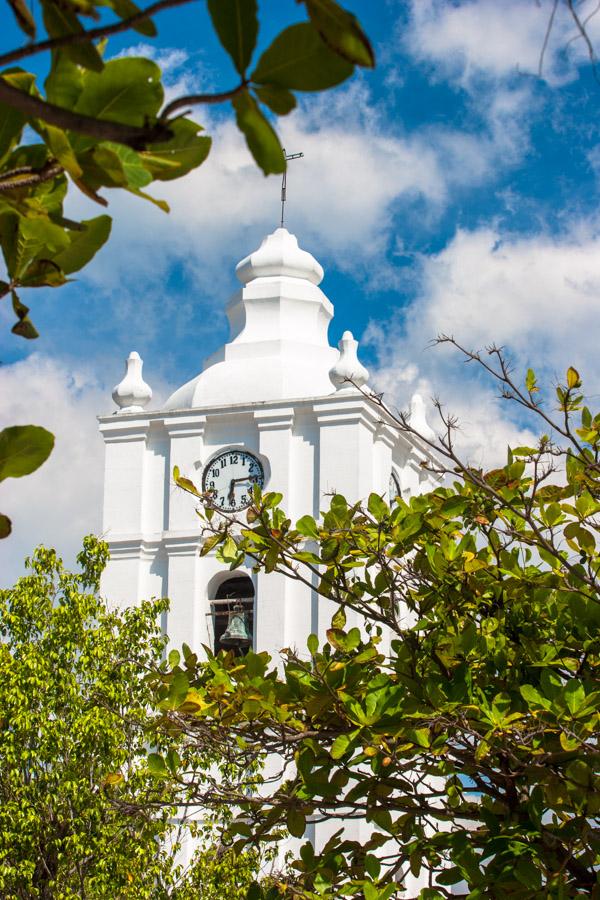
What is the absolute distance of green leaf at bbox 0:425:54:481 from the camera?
164 centimetres

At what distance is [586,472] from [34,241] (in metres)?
3.37

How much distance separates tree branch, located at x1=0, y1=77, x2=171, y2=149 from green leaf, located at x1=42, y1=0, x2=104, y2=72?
7 cm

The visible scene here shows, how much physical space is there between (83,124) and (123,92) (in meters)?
0.18

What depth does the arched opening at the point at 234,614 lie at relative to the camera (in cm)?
1747

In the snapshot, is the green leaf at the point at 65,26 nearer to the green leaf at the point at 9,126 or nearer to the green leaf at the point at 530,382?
the green leaf at the point at 9,126

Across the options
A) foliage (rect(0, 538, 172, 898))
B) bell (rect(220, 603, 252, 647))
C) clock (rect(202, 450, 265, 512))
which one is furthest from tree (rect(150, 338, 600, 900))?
clock (rect(202, 450, 265, 512))

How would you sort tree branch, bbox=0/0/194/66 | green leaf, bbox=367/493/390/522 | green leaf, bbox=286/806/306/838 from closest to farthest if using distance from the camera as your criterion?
tree branch, bbox=0/0/194/66 → green leaf, bbox=286/806/306/838 → green leaf, bbox=367/493/390/522

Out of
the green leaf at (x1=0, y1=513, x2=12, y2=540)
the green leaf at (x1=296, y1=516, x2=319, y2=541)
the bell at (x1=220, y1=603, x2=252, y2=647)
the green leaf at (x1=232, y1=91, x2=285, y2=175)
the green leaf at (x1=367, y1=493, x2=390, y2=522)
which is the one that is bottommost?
the green leaf at (x1=0, y1=513, x2=12, y2=540)

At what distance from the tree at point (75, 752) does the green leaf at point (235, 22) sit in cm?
1076

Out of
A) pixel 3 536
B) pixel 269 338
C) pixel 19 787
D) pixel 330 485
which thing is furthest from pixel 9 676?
pixel 3 536

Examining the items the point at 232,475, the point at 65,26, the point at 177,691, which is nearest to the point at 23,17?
the point at 65,26

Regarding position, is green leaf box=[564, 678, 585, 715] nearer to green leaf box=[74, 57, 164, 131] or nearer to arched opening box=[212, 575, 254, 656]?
green leaf box=[74, 57, 164, 131]

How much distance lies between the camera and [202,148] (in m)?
1.57

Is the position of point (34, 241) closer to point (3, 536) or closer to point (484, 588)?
point (3, 536)
